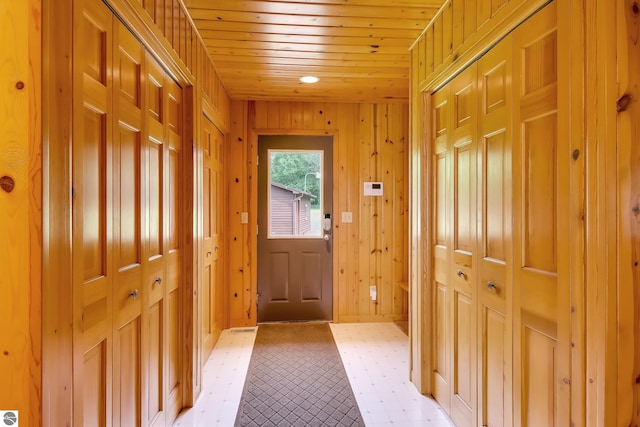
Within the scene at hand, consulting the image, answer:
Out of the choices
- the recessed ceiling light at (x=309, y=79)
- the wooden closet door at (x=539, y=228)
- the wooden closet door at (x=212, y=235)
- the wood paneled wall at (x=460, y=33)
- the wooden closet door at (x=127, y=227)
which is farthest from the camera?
the recessed ceiling light at (x=309, y=79)

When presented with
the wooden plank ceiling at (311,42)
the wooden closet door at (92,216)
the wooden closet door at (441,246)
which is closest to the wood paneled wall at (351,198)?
the wooden plank ceiling at (311,42)

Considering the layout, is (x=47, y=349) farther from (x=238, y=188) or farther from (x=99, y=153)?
(x=238, y=188)

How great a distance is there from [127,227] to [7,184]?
525 mm

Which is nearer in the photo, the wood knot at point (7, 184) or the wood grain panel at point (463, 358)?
the wood knot at point (7, 184)

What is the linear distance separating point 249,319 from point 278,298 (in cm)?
36

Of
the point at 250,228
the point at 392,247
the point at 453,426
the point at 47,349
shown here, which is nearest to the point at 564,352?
the point at 453,426

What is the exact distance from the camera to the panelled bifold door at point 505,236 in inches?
46.3

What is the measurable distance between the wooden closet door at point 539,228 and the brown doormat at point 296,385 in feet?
3.40

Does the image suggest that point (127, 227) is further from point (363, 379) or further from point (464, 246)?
point (363, 379)

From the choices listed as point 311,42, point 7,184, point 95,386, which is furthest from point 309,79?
point 95,386

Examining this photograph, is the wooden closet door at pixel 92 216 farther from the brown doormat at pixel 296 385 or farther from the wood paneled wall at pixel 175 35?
the brown doormat at pixel 296 385

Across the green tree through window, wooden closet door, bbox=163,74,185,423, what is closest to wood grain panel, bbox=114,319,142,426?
wooden closet door, bbox=163,74,185,423

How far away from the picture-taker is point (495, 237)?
4.93 ft

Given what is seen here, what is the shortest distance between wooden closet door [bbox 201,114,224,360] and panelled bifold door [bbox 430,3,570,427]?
175 centimetres
